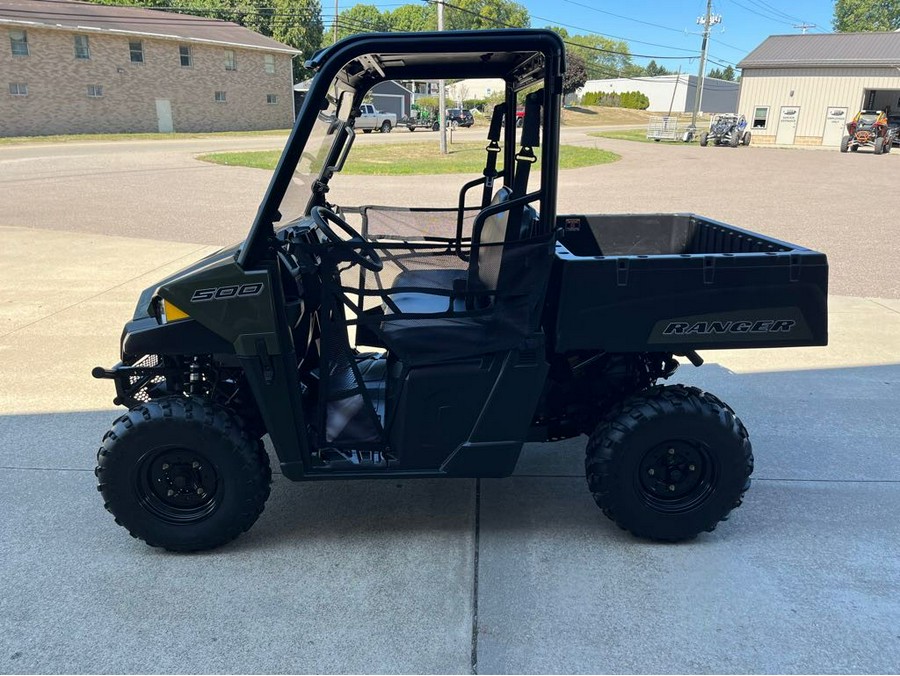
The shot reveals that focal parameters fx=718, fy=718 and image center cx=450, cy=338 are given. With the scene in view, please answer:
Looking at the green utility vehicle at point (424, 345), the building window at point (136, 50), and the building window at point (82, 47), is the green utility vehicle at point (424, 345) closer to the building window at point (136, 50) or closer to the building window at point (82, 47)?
the building window at point (82, 47)

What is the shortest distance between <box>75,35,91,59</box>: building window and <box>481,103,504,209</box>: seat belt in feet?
125

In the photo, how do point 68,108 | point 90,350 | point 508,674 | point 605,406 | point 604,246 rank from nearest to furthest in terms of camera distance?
point 508,674
point 605,406
point 604,246
point 90,350
point 68,108

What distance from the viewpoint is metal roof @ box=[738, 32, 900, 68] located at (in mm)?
34906

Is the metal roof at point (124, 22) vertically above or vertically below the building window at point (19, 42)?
above

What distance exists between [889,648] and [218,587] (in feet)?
8.12

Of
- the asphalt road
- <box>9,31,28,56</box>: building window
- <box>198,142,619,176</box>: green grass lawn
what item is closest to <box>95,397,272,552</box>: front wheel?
the asphalt road

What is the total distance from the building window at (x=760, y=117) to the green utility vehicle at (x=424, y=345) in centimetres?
3881

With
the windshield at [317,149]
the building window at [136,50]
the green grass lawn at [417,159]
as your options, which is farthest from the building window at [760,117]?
the windshield at [317,149]

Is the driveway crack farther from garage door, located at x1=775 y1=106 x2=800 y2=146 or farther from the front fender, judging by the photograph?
garage door, located at x1=775 y1=106 x2=800 y2=146

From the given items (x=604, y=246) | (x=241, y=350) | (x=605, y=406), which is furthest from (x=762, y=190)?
(x=241, y=350)

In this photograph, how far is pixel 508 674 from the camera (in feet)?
7.87

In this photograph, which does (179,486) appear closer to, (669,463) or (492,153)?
(669,463)

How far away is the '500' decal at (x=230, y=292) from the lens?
2729mm

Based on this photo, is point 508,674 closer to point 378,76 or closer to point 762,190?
Result: point 378,76
